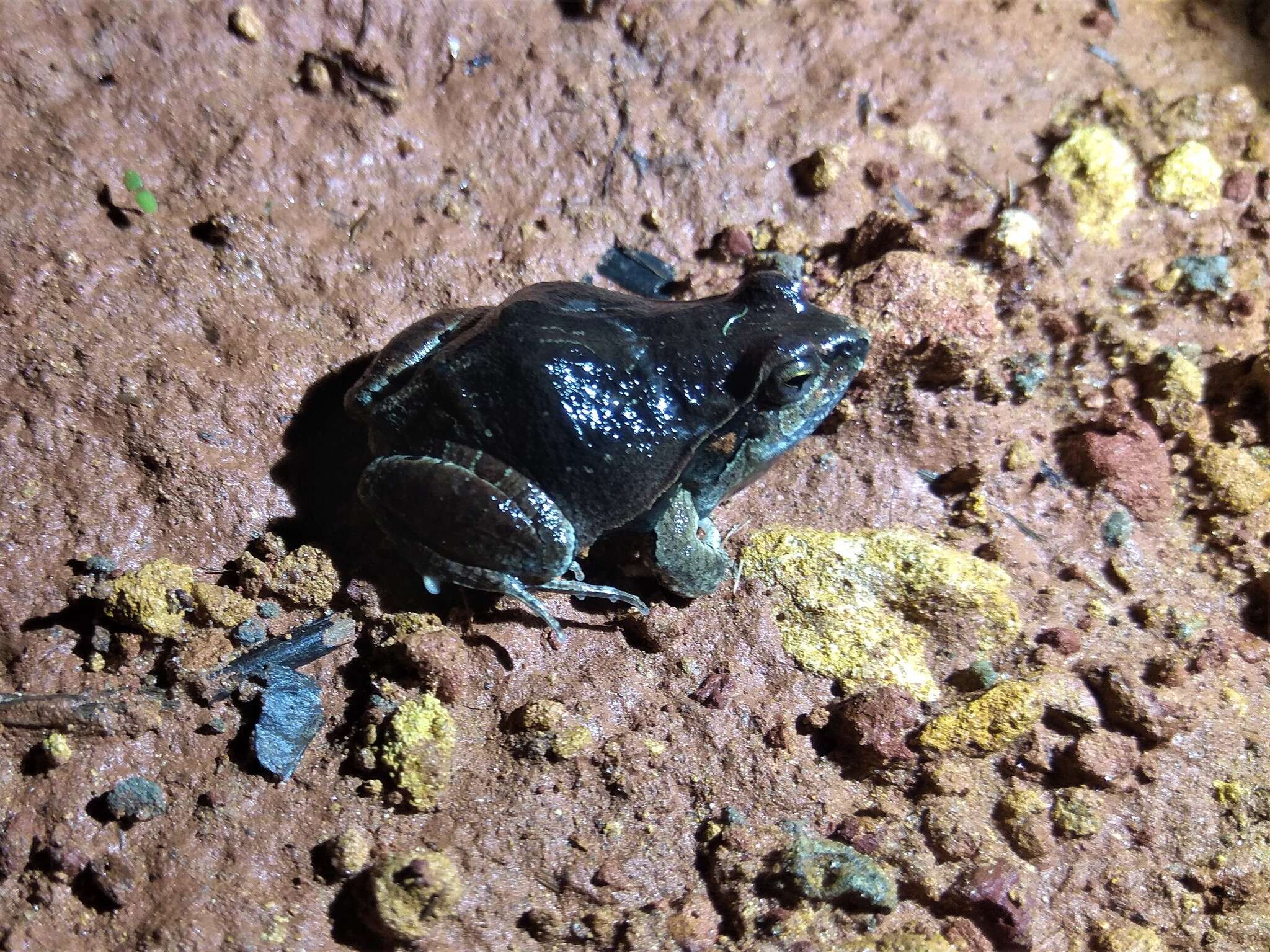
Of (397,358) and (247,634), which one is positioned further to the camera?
(397,358)

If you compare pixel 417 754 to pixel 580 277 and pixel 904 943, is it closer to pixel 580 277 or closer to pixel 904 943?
pixel 904 943

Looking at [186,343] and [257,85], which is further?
[257,85]

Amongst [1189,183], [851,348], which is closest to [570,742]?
[851,348]

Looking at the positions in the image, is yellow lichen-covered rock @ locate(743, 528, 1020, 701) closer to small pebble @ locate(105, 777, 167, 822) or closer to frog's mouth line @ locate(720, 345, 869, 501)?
frog's mouth line @ locate(720, 345, 869, 501)

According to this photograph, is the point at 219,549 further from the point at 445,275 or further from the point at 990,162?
the point at 990,162

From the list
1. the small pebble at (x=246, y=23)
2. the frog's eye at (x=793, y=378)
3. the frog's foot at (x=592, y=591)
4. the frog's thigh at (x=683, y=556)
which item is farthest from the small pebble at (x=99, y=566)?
the frog's eye at (x=793, y=378)

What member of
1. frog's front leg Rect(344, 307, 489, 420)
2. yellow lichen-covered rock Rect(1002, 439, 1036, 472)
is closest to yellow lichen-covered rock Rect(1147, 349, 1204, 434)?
yellow lichen-covered rock Rect(1002, 439, 1036, 472)

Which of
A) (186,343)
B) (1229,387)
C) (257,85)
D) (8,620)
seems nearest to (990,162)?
(1229,387)

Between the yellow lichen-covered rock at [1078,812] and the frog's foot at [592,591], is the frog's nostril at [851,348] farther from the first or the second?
the yellow lichen-covered rock at [1078,812]
